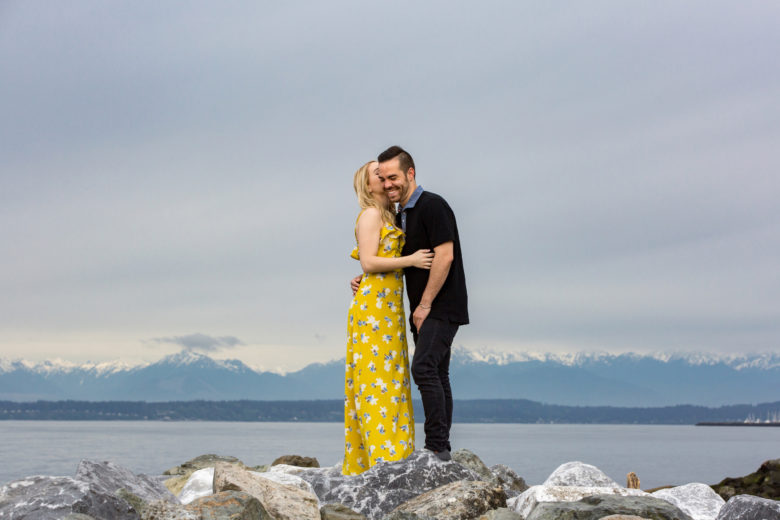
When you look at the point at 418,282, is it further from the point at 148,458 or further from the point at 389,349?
the point at 148,458

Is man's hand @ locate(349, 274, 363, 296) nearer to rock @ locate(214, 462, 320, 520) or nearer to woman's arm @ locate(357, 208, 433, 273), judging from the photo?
woman's arm @ locate(357, 208, 433, 273)

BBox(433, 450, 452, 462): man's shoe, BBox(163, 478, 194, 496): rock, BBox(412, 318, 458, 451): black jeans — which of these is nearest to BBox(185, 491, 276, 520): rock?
BBox(412, 318, 458, 451): black jeans

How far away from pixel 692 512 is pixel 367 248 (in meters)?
3.79

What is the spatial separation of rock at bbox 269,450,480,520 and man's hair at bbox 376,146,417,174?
7.42 ft

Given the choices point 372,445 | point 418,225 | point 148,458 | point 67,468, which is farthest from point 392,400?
point 148,458

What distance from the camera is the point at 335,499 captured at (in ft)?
20.7

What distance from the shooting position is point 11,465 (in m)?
48.4

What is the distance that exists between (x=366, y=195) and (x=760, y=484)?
6.13m

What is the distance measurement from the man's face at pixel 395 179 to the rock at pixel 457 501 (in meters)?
2.23

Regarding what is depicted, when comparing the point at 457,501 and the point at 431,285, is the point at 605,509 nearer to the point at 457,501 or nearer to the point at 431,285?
the point at 457,501

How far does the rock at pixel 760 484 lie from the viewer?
9.31 metres

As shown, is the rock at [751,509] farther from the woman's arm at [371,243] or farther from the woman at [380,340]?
the woman's arm at [371,243]

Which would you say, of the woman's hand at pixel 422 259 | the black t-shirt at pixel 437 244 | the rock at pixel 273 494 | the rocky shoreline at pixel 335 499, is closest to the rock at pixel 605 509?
the rocky shoreline at pixel 335 499

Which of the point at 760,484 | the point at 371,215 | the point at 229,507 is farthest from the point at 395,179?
the point at 760,484
